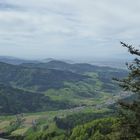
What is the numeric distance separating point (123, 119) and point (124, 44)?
21.0 ft

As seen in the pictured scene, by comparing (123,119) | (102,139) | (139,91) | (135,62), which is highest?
(135,62)

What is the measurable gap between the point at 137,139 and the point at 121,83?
4950 millimetres

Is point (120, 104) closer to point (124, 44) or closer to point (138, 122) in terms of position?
point (138, 122)

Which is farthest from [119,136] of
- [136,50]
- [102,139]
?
[136,50]

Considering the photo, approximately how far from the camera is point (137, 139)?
3098 cm

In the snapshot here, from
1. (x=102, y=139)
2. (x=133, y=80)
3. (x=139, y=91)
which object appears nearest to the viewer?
(x=139, y=91)

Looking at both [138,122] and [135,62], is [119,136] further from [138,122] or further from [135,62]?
[135,62]

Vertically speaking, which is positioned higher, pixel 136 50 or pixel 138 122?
pixel 136 50

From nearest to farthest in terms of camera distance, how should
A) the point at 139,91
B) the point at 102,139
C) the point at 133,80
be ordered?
the point at 139,91 < the point at 133,80 < the point at 102,139

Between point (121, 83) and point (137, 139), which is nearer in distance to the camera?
point (137, 139)

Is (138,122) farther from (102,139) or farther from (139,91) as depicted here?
(102,139)

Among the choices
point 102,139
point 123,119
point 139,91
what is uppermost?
point 139,91

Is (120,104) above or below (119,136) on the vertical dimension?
above

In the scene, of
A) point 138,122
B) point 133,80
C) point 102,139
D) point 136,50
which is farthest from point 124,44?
point 102,139
